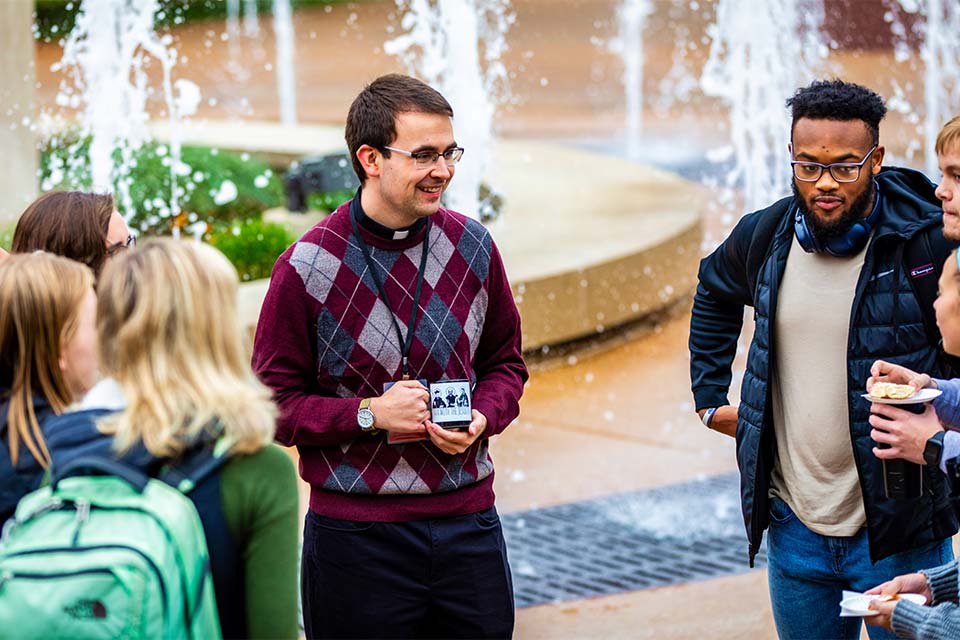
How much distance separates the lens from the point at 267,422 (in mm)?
2232

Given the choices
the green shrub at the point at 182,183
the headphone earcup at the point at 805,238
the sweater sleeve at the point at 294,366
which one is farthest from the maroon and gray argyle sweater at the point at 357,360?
the green shrub at the point at 182,183

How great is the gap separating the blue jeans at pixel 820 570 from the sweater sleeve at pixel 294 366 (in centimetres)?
101

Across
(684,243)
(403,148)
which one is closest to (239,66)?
(684,243)

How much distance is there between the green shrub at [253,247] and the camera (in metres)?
8.01

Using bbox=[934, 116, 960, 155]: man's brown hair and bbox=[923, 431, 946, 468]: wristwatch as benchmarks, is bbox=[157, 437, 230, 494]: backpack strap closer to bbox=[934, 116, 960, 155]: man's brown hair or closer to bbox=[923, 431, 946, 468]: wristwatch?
bbox=[923, 431, 946, 468]: wristwatch

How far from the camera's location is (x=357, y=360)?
3092 mm

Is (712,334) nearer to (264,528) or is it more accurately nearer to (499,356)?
(499,356)

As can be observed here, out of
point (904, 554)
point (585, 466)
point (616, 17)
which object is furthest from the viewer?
point (616, 17)

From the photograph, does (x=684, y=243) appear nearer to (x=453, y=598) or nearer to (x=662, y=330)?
(x=662, y=330)

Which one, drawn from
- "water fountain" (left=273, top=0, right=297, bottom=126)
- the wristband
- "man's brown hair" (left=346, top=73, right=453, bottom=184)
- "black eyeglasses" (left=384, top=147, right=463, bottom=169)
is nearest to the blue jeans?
the wristband

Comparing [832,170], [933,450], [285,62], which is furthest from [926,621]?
[285,62]

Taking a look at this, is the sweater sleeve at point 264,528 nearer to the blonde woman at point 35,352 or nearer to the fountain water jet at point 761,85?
the blonde woman at point 35,352

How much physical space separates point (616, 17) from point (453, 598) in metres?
19.2

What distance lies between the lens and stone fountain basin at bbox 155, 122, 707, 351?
302 inches
